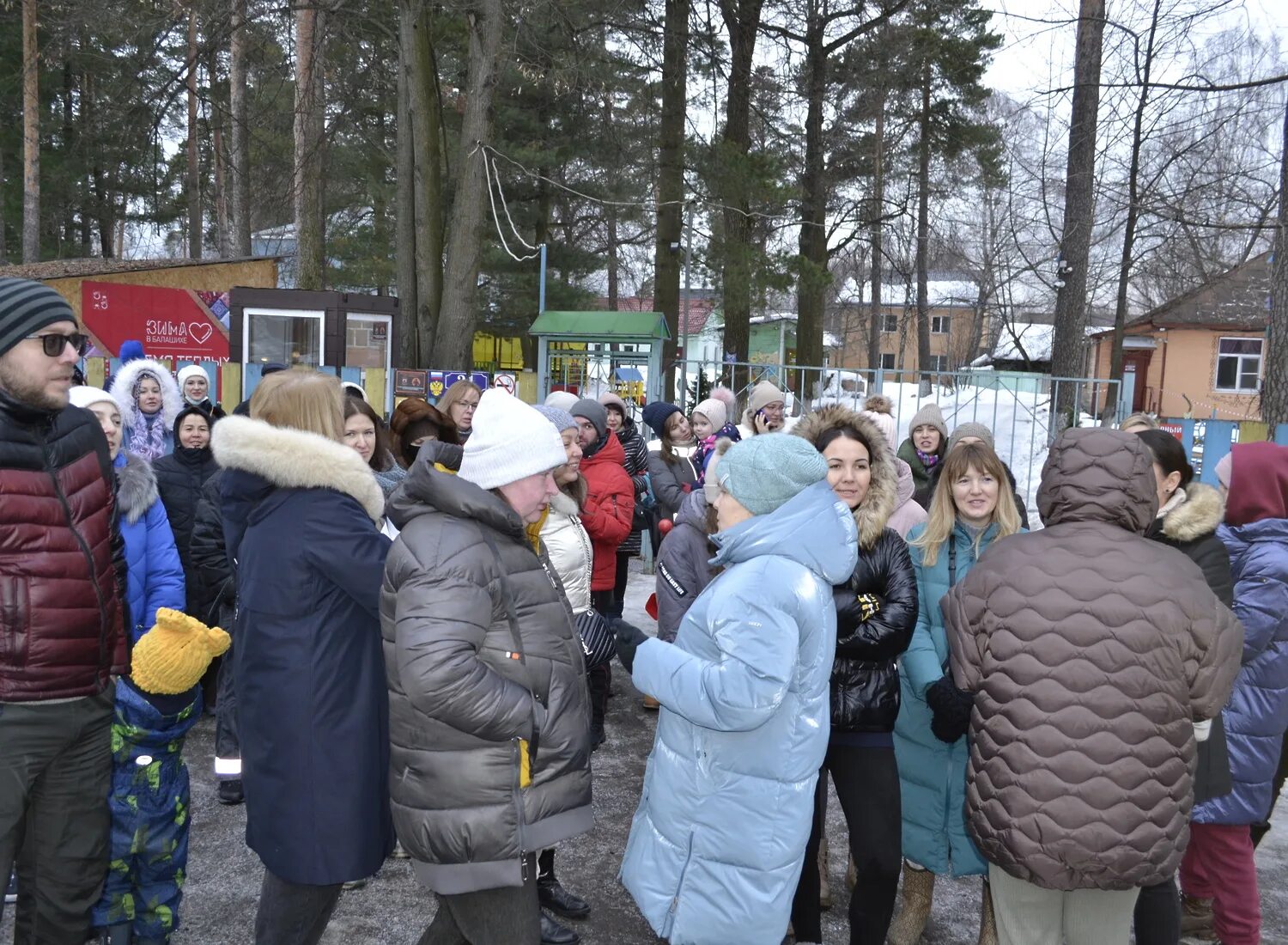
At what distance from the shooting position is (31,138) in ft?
67.4

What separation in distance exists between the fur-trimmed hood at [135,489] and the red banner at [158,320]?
47.2 feet

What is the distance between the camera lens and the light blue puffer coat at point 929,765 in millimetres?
3180

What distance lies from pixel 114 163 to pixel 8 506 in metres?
24.5

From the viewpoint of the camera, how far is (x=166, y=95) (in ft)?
31.9

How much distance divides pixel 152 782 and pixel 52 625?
2.30 ft

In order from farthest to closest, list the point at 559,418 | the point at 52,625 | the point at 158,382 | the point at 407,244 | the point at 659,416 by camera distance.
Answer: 1. the point at 407,244
2. the point at 659,416
3. the point at 158,382
4. the point at 559,418
5. the point at 52,625

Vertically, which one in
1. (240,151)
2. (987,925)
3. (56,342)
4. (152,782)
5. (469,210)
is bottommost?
(987,925)

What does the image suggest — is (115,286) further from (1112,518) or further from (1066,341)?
(1112,518)

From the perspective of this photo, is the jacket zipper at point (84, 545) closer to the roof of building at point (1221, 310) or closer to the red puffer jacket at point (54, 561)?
the red puffer jacket at point (54, 561)

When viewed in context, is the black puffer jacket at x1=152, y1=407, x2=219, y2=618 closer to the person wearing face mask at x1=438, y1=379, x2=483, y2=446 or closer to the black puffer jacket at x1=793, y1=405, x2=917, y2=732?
the person wearing face mask at x1=438, y1=379, x2=483, y2=446

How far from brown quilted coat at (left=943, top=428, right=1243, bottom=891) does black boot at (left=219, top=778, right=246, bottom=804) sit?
3316 mm

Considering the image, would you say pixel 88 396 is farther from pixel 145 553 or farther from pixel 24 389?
pixel 24 389

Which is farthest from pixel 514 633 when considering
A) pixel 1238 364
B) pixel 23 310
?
pixel 1238 364

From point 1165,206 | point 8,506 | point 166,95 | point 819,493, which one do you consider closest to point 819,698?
point 819,493
